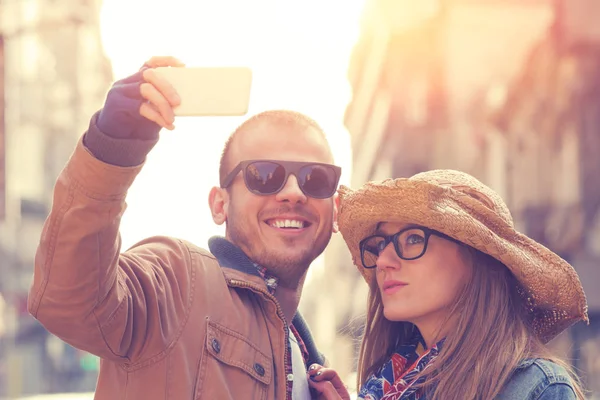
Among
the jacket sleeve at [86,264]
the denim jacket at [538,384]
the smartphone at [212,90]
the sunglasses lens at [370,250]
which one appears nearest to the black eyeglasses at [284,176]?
the sunglasses lens at [370,250]

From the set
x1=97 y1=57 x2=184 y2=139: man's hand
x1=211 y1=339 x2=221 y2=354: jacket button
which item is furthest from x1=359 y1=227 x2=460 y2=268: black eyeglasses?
x1=97 y1=57 x2=184 y2=139: man's hand

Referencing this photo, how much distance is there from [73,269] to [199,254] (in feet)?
2.78

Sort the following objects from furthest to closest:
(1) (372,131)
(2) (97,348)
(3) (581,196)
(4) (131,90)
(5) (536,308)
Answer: (1) (372,131) → (3) (581,196) → (5) (536,308) → (2) (97,348) → (4) (131,90)

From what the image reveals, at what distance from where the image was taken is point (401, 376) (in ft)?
12.9

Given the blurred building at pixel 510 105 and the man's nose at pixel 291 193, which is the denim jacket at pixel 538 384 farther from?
the blurred building at pixel 510 105

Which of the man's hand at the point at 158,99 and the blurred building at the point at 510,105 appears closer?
the man's hand at the point at 158,99

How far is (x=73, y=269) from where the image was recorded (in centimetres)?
300

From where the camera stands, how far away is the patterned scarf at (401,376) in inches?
148

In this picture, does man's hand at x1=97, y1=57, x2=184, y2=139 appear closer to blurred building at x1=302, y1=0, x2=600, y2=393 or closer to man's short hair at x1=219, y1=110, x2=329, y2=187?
man's short hair at x1=219, y1=110, x2=329, y2=187

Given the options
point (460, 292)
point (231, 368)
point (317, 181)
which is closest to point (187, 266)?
point (231, 368)

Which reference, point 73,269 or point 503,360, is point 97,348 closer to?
point 73,269

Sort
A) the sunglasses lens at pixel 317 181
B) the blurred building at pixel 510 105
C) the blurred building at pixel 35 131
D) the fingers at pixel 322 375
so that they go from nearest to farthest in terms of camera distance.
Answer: the fingers at pixel 322 375 → the sunglasses lens at pixel 317 181 → the blurred building at pixel 510 105 → the blurred building at pixel 35 131

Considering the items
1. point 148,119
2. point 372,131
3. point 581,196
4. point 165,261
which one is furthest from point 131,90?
point 372,131

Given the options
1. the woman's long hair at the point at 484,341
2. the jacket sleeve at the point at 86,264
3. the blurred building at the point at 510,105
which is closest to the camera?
the jacket sleeve at the point at 86,264
